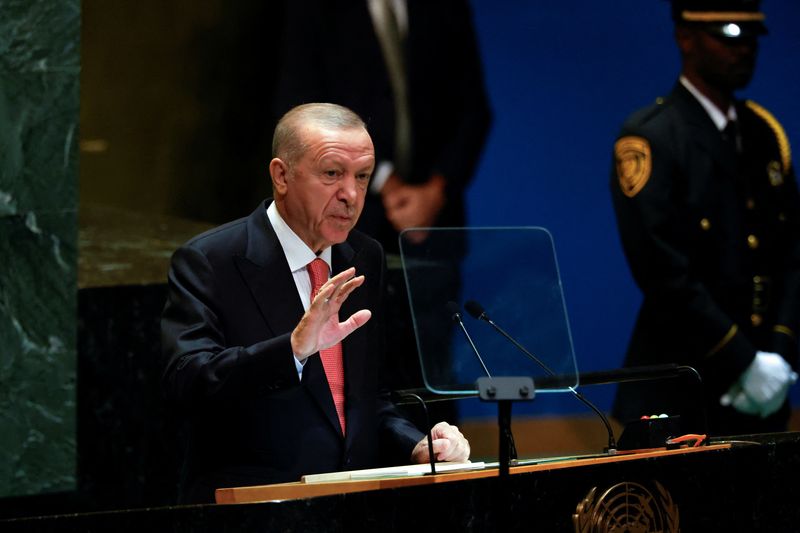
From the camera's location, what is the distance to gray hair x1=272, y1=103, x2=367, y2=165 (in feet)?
10.8

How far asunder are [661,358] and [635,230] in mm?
537

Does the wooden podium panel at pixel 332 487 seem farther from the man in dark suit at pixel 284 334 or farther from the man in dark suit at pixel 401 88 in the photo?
the man in dark suit at pixel 401 88

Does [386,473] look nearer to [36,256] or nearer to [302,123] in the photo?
[302,123]

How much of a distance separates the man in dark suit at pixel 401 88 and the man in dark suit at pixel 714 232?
2.28 feet

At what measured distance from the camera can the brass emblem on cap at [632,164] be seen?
17.8 feet

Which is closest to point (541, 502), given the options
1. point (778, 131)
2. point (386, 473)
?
point (386, 473)

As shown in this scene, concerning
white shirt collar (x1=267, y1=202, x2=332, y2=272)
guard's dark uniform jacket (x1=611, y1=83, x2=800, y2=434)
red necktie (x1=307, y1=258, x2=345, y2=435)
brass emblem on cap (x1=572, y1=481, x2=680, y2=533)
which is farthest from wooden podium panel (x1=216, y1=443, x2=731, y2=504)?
guard's dark uniform jacket (x1=611, y1=83, x2=800, y2=434)

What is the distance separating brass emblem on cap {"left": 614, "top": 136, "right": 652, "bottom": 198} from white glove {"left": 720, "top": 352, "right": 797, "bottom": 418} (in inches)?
33.2

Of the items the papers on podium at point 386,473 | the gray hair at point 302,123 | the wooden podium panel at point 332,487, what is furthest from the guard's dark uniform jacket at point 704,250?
the wooden podium panel at point 332,487

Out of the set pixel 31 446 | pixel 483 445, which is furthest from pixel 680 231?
pixel 31 446

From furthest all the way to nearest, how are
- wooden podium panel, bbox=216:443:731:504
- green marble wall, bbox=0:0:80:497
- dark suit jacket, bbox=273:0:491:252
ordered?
dark suit jacket, bbox=273:0:491:252, green marble wall, bbox=0:0:80:497, wooden podium panel, bbox=216:443:731:504

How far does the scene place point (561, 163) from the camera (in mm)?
5816

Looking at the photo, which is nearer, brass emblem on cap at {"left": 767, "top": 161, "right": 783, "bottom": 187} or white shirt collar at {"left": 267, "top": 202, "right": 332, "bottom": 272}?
white shirt collar at {"left": 267, "top": 202, "right": 332, "bottom": 272}

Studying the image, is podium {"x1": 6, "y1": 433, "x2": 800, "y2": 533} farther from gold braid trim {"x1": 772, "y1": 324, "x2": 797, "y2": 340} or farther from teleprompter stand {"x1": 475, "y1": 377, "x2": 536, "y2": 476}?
gold braid trim {"x1": 772, "y1": 324, "x2": 797, "y2": 340}
